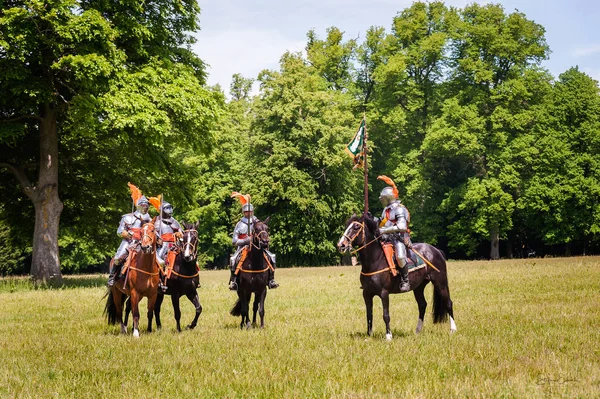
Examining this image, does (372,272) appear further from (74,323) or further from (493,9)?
(493,9)

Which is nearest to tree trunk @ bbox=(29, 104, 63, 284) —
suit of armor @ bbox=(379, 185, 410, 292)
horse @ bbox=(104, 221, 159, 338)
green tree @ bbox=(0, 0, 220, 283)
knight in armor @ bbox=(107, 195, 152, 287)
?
green tree @ bbox=(0, 0, 220, 283)

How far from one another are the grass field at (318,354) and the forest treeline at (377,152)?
12.7 m

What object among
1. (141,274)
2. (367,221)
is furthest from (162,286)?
(367,221)

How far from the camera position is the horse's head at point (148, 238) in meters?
13.0

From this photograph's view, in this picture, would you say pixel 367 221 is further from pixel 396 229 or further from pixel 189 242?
pixel 189 242

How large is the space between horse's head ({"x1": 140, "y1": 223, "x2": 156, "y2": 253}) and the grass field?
6.00ft

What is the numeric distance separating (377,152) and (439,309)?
135ft

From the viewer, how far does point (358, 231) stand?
41.2ft

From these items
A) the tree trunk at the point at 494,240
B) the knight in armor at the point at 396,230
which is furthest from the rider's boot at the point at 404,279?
the tree trunk at the point at 494,240

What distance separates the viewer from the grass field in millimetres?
8078

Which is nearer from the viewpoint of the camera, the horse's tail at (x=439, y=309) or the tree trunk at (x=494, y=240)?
the horse's tail at (x=439, y=309)

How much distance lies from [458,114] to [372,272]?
Answer: 36.8m

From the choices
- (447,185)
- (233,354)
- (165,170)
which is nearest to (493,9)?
(447,185)

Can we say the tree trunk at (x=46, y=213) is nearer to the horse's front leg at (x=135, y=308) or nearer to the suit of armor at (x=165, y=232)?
the suit of armor at (x=165, y=232)
